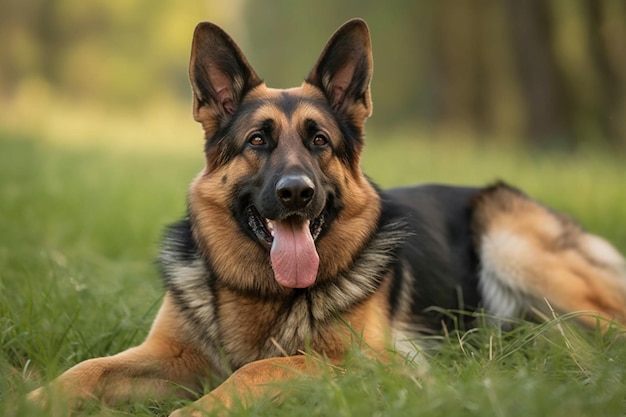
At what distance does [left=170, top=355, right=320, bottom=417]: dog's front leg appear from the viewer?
3.19 metres

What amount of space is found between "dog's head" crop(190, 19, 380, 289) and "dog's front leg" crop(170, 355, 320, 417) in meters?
0.48

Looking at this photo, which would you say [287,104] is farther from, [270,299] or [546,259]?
[546,259]

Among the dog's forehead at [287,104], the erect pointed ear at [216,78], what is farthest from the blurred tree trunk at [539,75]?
the erect pointed ear at [216,78]

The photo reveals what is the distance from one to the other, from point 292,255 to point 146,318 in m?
1.29

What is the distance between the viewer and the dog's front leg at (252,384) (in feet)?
10.5

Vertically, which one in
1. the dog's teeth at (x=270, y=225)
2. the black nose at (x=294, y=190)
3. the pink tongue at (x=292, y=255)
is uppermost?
the black nose at (x=294, y=190)

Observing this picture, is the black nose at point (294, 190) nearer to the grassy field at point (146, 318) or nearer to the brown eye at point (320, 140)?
the brown eye at point (320, 140)

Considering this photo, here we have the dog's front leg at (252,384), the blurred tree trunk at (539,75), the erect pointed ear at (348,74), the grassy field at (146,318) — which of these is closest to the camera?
the grassy field at (146,318)

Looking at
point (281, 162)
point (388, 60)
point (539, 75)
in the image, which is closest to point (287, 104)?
point (281, 162)

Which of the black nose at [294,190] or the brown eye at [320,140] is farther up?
the brown eye at [320,140]

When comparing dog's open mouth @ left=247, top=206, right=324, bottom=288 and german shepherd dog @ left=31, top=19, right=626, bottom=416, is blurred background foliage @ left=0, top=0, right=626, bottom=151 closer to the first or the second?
german shepherd dog @ left=31, top=19, right=626, bottom=416

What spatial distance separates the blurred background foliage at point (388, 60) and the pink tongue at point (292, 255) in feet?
49.1

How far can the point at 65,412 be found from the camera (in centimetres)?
297

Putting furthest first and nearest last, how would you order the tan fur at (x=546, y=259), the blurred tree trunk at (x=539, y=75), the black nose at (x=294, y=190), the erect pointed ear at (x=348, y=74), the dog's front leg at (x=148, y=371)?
the blurred tree trunk at (x=539, y=75) → the tan fur at (x=546, y=259) → the erect pointed ear at (x=348, y=74) → the black nose at (x=294, y=190) → the dog's front leg at (x=148, y=371)
